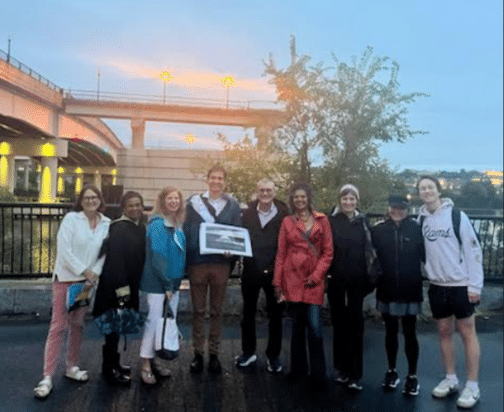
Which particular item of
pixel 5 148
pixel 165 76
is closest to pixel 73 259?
pixel 5 148

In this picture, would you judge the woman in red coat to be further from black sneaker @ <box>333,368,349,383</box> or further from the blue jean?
black sneaker @ <box>333,368,349,383</box>

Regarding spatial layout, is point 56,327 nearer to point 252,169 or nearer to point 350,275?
point 350,275

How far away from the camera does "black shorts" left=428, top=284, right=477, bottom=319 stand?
11.9 ft

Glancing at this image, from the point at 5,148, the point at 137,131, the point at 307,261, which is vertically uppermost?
the point at 137,131

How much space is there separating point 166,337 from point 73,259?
941 millimetres

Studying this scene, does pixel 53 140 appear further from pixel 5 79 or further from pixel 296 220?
pixel 296 220

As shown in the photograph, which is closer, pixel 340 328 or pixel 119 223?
pixel 119 223

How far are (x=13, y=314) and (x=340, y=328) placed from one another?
3.69m

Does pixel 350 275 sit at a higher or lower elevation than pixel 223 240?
lower

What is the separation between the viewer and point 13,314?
5406 millimetres

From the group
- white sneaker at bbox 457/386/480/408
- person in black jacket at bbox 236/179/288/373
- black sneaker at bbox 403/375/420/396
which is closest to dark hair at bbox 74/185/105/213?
person in black jacket at bbox 236/179/288/373

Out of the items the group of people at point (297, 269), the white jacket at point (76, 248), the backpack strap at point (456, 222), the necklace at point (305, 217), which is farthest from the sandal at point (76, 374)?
the backpack strap at point (456, 222)

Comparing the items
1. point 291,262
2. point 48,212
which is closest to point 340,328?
point 291,262

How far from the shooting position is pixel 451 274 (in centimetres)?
360
